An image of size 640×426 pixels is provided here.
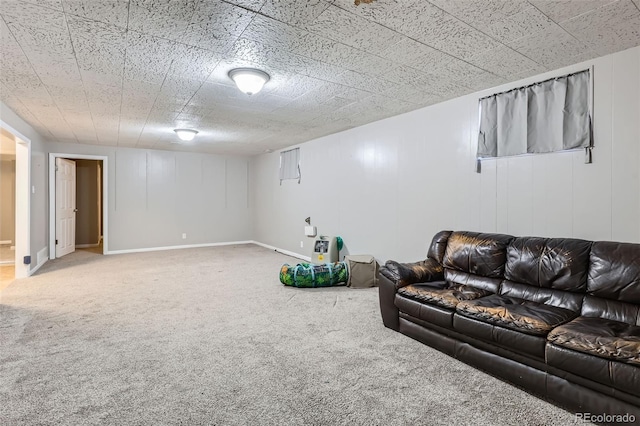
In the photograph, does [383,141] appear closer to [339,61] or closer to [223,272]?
[339,61]

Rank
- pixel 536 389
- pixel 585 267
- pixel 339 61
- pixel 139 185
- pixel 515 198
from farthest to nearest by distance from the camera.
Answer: pixel 139 185 < pixel 515 198 < pixel 339 61 < pixel 585 267 < pixel 536 389

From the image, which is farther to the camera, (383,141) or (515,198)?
(383,141)

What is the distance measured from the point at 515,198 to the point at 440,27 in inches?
78.1

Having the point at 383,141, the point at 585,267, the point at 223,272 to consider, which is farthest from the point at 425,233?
the point at 223,272

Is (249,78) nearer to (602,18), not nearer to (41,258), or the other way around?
(602,18)

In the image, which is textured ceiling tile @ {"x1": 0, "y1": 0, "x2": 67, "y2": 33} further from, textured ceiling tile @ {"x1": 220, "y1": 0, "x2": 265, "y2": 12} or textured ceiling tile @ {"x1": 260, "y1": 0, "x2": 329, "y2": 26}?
textured ceiling tile @ {"x1": 260, "y1": 0, "x2": 329, "y2": 26}

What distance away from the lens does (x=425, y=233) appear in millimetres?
4371

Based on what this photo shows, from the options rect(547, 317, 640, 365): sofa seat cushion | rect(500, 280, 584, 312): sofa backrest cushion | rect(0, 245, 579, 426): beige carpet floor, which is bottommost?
rect(0, 245, 579, 426): beige carpet floor

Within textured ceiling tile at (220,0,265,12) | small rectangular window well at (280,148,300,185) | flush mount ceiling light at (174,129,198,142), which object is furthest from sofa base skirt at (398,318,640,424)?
small rectangular window well at (280,148,300,185)

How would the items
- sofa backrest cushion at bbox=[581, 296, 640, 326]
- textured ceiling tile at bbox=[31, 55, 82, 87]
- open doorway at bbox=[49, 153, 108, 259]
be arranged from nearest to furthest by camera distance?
sofa backrest cushion at bbox=[581, 296, 640, 326] → textured ceiling tile at bbox=[31, 55, 82, 87] → open doorway at bbox=[49, 153, 108, 259]

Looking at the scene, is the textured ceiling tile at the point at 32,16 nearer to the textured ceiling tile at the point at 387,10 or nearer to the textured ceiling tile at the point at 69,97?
the textured ceiling tile at the point at 69,97

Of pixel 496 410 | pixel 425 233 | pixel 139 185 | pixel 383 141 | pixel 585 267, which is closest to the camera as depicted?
pixel 496 410

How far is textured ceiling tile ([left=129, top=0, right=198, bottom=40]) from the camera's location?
2.04 m

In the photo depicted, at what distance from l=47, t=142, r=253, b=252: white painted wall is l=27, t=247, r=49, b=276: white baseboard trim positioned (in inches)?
45.4
